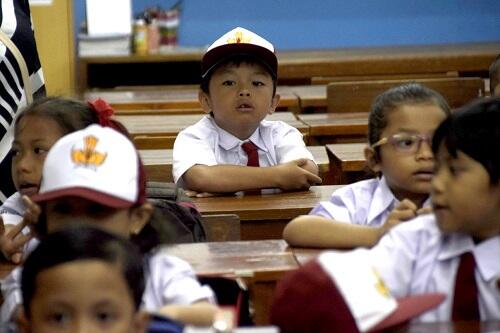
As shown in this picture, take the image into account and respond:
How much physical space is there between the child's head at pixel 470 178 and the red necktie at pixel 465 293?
0.23 feet

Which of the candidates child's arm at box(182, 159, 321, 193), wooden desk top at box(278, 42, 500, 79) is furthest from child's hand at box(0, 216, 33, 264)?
wooden desk top at box(278, 42, 500, 79)

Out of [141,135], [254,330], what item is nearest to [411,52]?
[141,135]

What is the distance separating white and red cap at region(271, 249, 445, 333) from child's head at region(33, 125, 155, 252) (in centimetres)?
48

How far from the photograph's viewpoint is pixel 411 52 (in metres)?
8.16

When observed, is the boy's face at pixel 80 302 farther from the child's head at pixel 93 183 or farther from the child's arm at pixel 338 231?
the child's arm at pixel 338 231

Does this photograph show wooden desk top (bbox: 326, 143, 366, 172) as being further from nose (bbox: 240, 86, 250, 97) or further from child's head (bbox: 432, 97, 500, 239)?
child's head (bbox: 432, 97, 500, 239)

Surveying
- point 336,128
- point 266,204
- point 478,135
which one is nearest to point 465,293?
point 478,135

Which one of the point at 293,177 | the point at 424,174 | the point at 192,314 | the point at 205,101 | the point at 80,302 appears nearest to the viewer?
the point at 80,302

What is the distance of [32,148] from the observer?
293cm

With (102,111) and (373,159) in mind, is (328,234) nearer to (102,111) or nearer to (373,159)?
(373,159)

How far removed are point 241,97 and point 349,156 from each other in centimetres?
42

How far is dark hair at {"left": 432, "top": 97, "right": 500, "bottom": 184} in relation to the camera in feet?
7.61

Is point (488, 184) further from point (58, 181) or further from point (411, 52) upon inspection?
point (411, 52)

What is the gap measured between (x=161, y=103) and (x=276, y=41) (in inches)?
119
